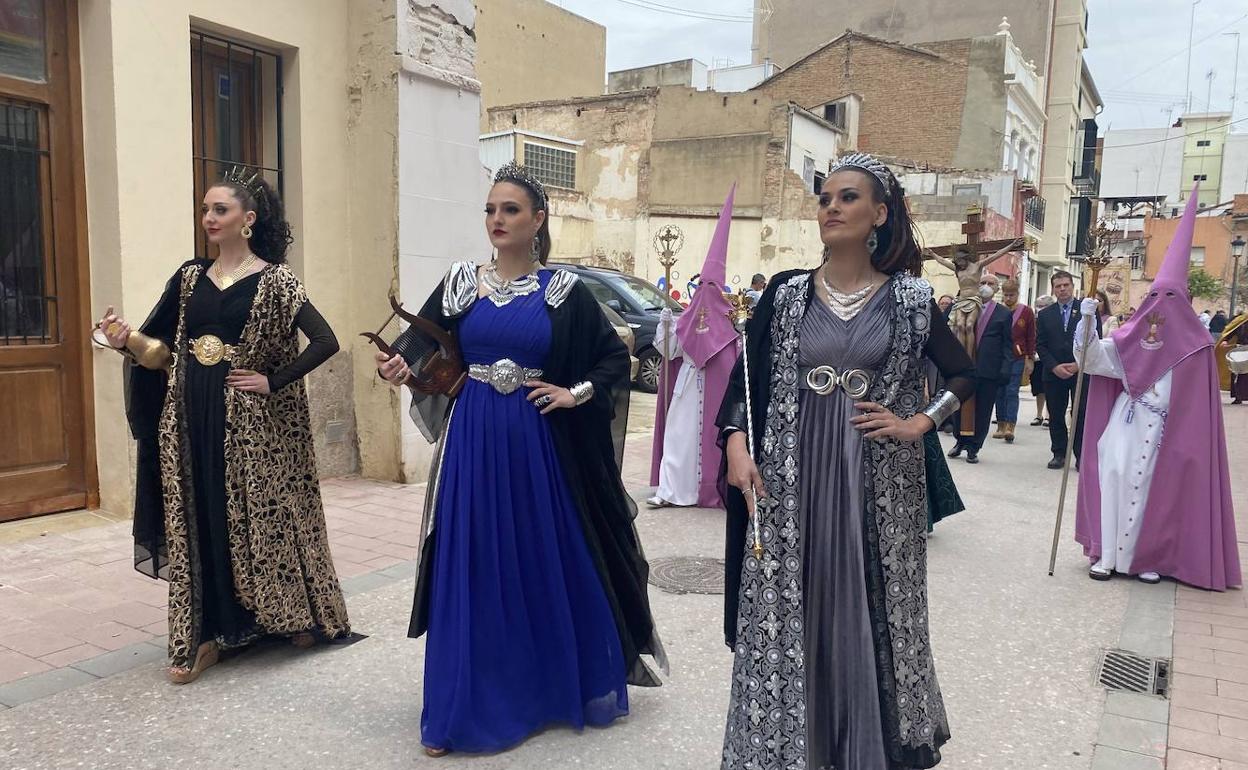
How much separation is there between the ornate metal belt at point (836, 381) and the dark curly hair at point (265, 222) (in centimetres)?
246

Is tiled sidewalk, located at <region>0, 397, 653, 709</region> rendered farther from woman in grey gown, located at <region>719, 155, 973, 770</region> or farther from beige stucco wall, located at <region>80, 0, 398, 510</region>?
woman in grey gown, located at <region>719, 155, 973, 770</region>

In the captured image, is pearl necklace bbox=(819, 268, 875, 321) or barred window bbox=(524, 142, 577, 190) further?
barred window bbox=(524, 142, 577, 190)

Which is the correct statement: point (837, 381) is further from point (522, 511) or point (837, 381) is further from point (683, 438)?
point (683, 438)

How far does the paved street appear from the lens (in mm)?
3156

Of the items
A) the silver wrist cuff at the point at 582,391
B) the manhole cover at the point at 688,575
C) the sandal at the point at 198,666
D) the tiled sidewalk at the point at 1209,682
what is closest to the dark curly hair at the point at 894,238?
the silver wrist cuff at the point at 582,391

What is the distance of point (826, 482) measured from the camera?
2.61m

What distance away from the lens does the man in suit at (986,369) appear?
978 centimetres

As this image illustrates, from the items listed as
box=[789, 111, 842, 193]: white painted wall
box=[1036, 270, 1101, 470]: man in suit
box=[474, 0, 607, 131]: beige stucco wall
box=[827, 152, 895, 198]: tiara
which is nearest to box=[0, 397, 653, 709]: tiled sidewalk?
box=[827, 152, 895, 198]: tiara

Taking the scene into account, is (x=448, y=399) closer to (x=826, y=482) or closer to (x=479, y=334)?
(x=479, y=334)

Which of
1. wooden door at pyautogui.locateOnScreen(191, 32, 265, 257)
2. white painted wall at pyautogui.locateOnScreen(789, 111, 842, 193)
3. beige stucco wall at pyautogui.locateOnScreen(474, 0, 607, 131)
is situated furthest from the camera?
beige stucco wall at pyautogui.locateOnScreen(474, 0, 607, 131)

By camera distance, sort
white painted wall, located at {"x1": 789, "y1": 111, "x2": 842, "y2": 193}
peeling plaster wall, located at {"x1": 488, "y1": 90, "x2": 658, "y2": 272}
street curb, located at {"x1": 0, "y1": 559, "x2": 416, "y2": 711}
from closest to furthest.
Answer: street curb, located at {"x1": 0, "y1": 559, "x2": 416, "y2": 711} < white painted wall, located at {"x1": 789, "y1": 111, "x2": 842, "y2": 193} < peeling plaster wall, located at {"x1": 488, "y1": 90, "x2": 658, "y2": 272}

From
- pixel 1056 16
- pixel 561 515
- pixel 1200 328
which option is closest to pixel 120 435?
pixel 561 515

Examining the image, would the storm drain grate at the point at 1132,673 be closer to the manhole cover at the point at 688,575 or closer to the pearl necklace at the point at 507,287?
the manhole cover at the point at 688,575

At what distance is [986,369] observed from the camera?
32.4 feet
